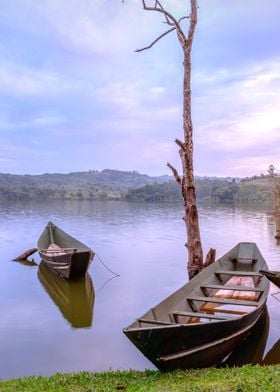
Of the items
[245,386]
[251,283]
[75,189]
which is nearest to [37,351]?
[245,386]

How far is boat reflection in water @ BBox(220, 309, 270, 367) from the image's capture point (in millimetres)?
6125

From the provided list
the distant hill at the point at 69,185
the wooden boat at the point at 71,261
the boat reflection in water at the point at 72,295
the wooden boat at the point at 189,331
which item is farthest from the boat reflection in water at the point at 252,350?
the distant hill at the point at 69,185

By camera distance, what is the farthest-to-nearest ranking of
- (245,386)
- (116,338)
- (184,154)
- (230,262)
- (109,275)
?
(109,275), (184,154), (230,262), (116,338), (245,386)

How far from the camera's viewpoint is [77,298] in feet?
33.5

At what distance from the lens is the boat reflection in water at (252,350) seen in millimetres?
6125

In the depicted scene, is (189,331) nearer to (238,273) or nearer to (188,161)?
(238,273)

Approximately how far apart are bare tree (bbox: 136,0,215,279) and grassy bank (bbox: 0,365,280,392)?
17.9 ft

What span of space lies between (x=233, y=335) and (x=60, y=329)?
381cm

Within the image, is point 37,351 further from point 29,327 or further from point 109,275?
point 109,275

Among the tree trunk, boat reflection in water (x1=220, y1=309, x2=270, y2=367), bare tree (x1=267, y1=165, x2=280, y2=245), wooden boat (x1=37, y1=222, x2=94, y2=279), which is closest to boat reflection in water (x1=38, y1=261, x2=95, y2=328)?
wooden boat (x1=37, y1=222, x2=94, y2=279)

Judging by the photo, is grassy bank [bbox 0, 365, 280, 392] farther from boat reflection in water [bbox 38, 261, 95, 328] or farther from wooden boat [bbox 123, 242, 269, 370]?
boat reflection in water [bbox 38, 261, 95, 328]

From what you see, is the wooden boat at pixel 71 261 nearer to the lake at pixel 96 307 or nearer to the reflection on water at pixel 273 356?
the lake at pixel 96 307

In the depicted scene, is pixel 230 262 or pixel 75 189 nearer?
pixel 230 262

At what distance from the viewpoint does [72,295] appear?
1050cm
